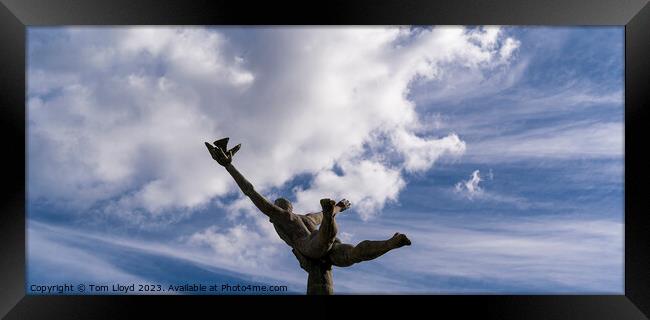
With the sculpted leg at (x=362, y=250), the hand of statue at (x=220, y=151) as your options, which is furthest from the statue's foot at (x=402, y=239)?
the hand of statue at (x=220, y=151)

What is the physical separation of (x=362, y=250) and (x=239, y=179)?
2.26m

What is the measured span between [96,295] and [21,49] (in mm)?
3085

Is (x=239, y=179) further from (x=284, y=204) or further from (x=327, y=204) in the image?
(x=327, y=204)

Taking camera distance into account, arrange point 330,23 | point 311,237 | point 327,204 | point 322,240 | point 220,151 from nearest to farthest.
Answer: point 330,23
point 327,204
point 322,240
point 220,151
point 311,237

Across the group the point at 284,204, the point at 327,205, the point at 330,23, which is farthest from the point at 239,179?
the point at 330,23

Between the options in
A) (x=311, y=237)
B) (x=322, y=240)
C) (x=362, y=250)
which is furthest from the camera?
(x=311, y=237)

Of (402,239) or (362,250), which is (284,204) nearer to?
(362,250)

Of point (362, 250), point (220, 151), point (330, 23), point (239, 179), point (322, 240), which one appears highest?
point (330, 23)

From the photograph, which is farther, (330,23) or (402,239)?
(402,239)

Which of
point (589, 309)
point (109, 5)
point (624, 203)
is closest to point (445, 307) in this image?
point (589, 309)

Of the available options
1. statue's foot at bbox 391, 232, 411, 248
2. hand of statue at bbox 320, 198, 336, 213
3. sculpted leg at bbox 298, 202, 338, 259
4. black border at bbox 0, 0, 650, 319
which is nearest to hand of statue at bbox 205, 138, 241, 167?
sculpted leg at bbox 298, 202, 338, 259

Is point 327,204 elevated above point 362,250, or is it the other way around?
point 327,204

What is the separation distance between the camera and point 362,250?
8.46m

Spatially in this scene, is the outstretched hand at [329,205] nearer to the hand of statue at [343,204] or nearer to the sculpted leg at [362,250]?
the hand of statue at [343,204]
